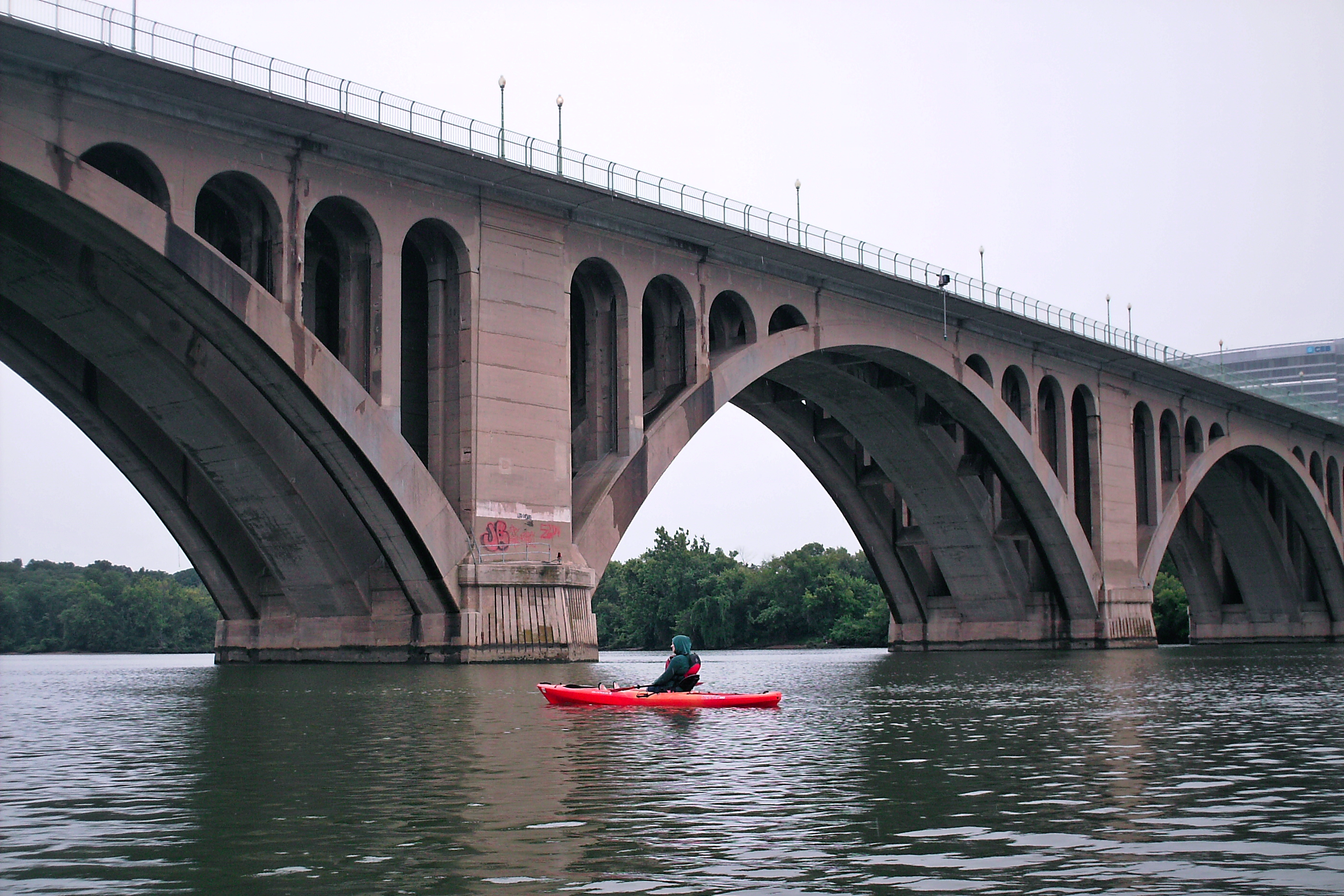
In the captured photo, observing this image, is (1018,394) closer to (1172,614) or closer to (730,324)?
(730,324)

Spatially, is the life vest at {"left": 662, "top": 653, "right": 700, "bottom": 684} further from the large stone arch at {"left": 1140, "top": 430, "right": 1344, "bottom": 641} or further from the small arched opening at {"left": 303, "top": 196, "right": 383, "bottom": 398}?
the large stone arch at {"left": 1140, "top": 430, "right": 1344, "bottom": 641}

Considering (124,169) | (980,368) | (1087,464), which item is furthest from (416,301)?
(1087,464)

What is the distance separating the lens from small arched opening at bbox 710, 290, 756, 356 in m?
48.9

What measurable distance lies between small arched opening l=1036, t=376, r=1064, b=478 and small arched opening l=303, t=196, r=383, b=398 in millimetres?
34047

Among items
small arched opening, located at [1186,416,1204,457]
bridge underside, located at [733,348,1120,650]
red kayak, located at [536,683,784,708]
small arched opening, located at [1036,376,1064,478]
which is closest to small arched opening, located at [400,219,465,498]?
red kayak, located at [536,683,784,708]

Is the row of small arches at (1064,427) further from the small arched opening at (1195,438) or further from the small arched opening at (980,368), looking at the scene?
the small arched opening at (1195,438)

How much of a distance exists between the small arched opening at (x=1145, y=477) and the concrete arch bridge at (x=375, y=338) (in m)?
14.7

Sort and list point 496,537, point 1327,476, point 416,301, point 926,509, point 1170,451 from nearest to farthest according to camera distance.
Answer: point 496,537 < point 416,301 < point 926,509 < point 1170,451 < point 1327,476

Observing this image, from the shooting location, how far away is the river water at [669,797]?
9.40 metres

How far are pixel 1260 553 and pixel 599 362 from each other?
58.2 metres

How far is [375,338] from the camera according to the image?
3759 centimetres

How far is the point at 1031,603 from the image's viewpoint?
66938 mm

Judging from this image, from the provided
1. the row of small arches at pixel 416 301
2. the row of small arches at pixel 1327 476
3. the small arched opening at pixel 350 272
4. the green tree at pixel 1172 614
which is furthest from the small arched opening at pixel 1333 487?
the small arched opening at pixel 350 272

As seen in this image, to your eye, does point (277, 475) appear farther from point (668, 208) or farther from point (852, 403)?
point (852, 403)
